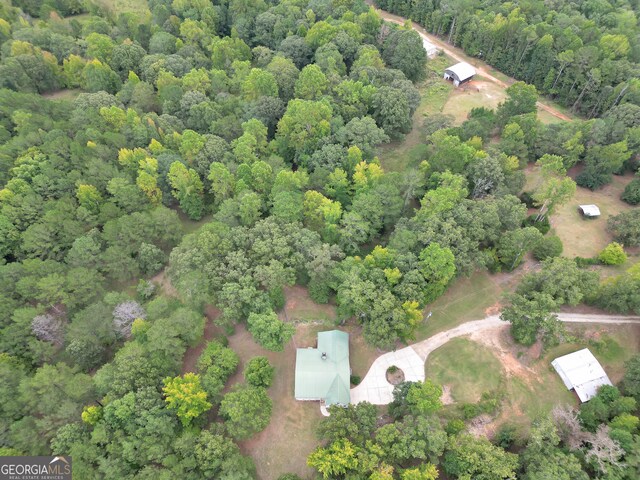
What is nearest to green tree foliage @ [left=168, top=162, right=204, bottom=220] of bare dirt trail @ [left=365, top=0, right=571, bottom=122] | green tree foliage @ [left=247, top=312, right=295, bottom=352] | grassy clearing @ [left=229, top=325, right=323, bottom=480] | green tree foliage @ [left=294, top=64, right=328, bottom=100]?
grassy clearing @ [left=229, top=325, right=323, bottom=480]

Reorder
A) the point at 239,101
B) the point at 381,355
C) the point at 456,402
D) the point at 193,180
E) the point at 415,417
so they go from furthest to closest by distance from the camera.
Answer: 1. the point at 239,101
2. the point at 193,180
3. the point at 381,355
4. the point at 456,402
5. the point at 415,417

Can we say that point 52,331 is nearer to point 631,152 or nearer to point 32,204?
point 32,204

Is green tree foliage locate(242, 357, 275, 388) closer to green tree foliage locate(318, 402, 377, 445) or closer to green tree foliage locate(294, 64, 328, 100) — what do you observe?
green tree foliage locate(318, 402, 377, 445)

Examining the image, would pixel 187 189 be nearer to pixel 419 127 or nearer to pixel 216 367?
pixel 216 367

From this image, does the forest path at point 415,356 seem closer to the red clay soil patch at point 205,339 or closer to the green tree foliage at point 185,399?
the green tree foliage at point 185,399

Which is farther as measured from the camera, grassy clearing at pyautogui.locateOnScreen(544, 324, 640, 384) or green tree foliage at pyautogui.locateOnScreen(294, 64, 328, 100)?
green tree foliage at pyautogui.locateOnScreen(294, 64, 328, 100)

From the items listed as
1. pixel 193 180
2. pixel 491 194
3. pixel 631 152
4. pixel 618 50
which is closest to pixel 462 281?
pixel 491 194

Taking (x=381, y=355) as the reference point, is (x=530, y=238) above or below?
above
